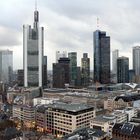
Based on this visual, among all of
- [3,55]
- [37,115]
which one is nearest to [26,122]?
[37,115]

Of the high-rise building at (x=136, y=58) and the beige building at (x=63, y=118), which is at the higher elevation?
the high-rise building at (x=136, y=58)

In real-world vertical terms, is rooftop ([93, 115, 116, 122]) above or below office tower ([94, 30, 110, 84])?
below

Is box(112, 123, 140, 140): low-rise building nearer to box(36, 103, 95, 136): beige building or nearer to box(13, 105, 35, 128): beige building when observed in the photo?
box(36, 103, 95, 136): beige building

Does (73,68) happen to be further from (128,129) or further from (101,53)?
(128,129)

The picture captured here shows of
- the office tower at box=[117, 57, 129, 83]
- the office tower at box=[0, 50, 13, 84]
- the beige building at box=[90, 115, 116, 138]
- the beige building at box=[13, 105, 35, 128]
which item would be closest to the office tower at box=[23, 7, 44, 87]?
the beige building at box=[13, 105, 35, 128]

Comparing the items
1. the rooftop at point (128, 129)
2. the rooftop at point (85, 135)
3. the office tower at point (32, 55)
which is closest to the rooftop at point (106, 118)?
the rooftop at point (128, 129)

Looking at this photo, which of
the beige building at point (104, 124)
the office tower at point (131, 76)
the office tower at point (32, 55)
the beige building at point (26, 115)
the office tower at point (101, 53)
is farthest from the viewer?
the office tower at point (131, 76)

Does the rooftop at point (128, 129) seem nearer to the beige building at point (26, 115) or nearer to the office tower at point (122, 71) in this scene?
the beige building at point (26, 115)
